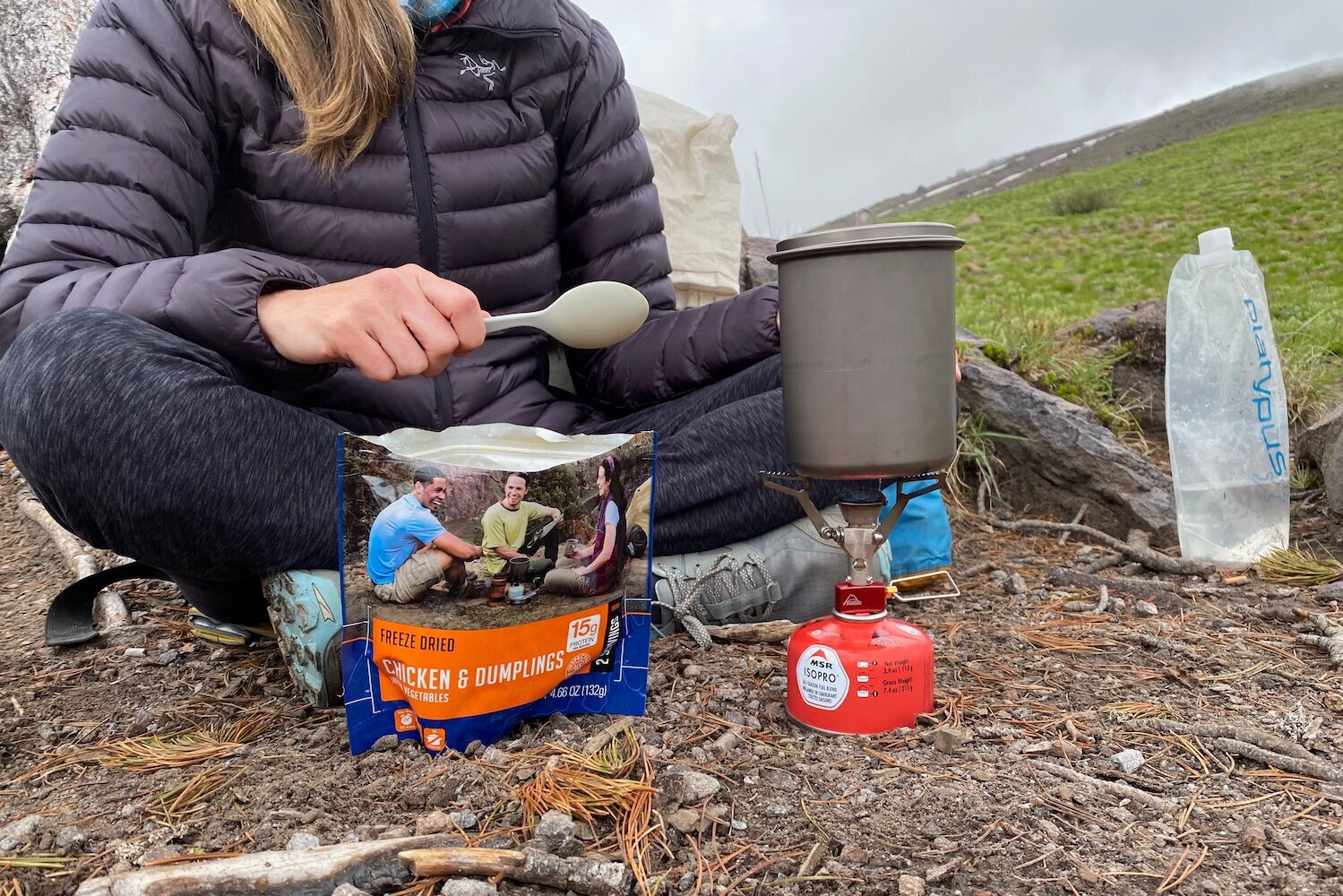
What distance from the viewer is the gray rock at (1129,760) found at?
111 centimetres

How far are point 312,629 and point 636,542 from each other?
0.50m

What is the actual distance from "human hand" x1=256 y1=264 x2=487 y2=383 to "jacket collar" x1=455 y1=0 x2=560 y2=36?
30.9 inches

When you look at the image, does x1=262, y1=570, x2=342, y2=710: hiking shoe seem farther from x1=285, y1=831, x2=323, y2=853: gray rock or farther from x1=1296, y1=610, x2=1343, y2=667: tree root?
x1=1296, y1=610, x2=1343, y2=667: tree root

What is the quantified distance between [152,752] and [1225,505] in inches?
91.7

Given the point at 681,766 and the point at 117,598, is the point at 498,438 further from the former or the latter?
the point at 117,598

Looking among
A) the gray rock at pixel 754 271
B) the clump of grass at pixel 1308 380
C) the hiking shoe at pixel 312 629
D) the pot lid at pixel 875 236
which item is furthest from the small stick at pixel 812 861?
the gray rock at pixel 754 271

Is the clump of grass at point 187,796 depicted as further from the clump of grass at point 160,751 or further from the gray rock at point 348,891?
the gray rock at point 348,891

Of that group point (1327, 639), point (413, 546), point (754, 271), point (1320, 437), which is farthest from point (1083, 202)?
point (413, 546)

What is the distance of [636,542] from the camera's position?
1255 millimetres

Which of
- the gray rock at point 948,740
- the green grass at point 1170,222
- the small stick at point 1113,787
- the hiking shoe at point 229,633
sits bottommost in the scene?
the small stick at point 1113,787

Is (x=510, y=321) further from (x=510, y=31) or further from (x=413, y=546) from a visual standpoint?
(x=510, y=31)

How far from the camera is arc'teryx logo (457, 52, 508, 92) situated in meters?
1.80

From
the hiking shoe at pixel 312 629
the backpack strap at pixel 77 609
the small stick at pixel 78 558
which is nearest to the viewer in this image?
the hiking shoe at pixel 312 629

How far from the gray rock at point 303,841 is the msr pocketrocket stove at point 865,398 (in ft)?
2.00
